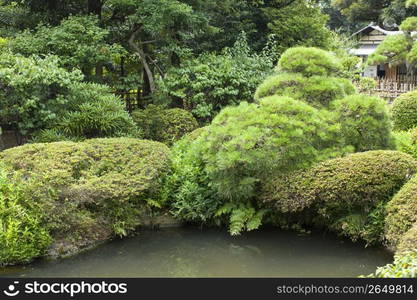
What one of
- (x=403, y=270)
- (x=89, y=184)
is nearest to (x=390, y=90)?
(x=89, y=184)

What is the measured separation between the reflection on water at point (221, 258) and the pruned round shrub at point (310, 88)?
7.42 feet

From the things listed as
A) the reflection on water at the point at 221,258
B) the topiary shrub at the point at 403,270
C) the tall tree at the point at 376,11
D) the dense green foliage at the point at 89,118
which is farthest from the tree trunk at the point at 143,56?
the tall tree at the point at 376,11

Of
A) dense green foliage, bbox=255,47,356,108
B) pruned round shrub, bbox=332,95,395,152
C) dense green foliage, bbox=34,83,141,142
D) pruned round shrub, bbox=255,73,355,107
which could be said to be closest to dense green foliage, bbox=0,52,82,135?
dense green foliage, bbox=34,83,141,142

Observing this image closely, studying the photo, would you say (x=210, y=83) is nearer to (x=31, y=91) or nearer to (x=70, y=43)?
(x=70, y=43)

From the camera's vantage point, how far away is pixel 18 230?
250 inches

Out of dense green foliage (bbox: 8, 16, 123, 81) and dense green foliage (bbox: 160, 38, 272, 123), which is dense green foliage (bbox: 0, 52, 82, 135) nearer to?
dense green foliage (bbox: 8, 16, 123, 81)

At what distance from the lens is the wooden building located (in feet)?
80.3

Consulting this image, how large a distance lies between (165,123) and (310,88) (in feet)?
10.9

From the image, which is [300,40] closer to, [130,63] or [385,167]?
[130,63]

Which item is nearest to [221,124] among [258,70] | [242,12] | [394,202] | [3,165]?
[394,202]

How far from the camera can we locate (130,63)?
13.1 meters

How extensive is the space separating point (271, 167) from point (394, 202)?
5.86 ft

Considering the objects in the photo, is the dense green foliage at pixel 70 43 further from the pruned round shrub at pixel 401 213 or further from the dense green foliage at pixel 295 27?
the pruned round shrub at pixel 401 213

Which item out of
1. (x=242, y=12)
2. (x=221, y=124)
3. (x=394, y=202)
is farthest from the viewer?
(x=242, y=12)
